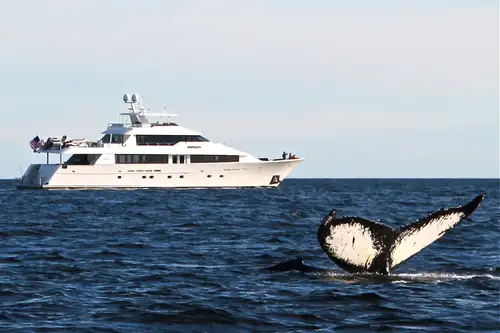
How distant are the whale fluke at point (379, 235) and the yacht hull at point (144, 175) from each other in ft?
218

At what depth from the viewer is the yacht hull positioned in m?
79.6

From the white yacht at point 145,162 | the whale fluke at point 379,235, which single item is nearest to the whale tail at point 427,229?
the whale fluke at point 379,235

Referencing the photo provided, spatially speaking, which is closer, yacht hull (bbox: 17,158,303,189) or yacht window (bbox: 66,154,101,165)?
yacht hull (bbox: 17,158,303,189)

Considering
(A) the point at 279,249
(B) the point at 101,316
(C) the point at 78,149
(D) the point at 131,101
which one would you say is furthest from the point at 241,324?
(D) the point at 131,101

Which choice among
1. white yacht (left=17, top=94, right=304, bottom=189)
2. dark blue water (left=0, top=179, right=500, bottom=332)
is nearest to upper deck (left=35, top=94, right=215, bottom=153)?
white yacht (left=17, top=94, right=304, bottom=189)

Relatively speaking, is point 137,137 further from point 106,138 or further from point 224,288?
point 224,288

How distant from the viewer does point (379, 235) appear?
13742mm

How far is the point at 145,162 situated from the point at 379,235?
222ft

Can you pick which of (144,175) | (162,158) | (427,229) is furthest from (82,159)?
(427,229)

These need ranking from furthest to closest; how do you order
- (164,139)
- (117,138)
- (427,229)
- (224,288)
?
(117,138) < (164,139) < (224,288) < (427,229)

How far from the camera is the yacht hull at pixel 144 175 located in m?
79.6

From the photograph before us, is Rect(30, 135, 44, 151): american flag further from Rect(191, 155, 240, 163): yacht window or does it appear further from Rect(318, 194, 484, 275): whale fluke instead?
Rect(318, 194, 484, 275): whale fluke

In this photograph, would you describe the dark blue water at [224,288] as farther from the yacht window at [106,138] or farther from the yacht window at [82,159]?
the yacht window at [106,138]

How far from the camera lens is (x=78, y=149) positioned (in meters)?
78.9
